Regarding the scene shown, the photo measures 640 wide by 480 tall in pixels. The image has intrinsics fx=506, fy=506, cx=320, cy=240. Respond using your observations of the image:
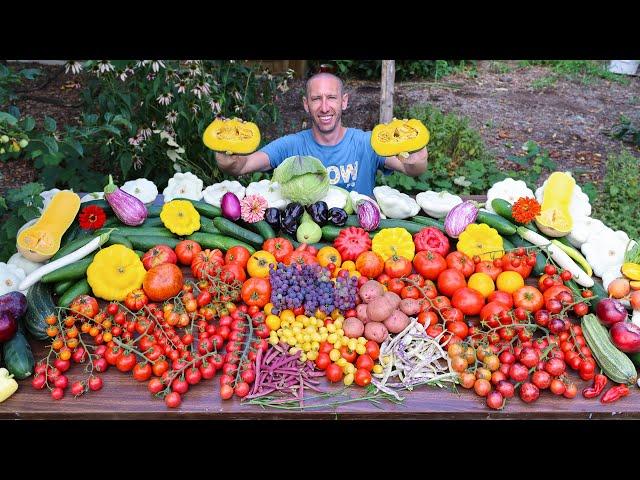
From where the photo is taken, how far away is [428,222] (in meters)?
3.66

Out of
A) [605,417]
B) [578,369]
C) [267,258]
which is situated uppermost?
[267,258]

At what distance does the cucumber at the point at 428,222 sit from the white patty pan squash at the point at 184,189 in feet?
5.36

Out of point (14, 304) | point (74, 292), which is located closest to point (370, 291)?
point (74, 292)

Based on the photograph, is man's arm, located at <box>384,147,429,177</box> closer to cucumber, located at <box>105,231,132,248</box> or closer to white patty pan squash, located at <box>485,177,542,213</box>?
white patty pan squash, located at <box>485,177,542,213</box>

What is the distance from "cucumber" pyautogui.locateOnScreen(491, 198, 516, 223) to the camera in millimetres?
3602

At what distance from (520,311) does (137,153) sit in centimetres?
418

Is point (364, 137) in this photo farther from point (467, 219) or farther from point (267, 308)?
point (267, 308)

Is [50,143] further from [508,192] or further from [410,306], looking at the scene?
[508,192]

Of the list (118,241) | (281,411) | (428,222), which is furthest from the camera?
(428,222)

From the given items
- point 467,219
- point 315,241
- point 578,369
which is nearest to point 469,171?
point 467,219

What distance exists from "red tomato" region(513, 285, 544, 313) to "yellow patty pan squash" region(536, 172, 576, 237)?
648 millimetres

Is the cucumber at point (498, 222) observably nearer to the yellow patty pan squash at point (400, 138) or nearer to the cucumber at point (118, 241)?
the yellow patty pan squash at point (400, 138)

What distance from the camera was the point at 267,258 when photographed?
322 centimetres

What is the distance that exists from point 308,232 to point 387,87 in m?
3.71
